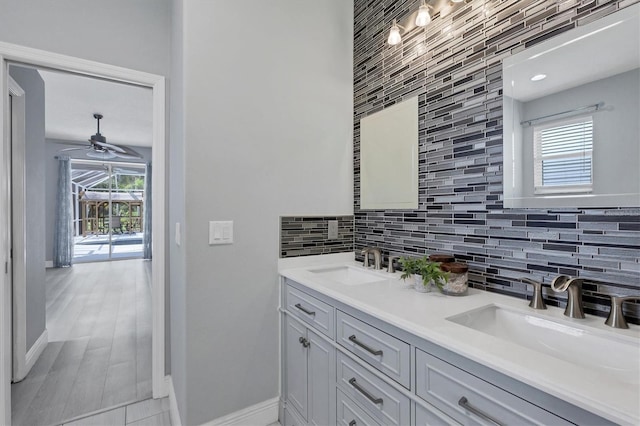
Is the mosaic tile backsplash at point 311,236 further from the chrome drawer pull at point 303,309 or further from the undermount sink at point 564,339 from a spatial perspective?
the undermount sink at point 564,339

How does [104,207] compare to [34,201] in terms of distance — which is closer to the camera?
[34,201]

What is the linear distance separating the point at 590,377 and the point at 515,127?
3.08 ft

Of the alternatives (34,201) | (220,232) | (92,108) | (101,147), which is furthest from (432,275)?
(92,108)

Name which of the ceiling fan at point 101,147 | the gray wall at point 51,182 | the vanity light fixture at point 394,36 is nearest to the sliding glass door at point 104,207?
the gray wall at point 51,182

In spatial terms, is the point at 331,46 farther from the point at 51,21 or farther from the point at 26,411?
the point at 26,411

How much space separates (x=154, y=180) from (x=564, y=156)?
226cm

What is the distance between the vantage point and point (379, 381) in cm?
108

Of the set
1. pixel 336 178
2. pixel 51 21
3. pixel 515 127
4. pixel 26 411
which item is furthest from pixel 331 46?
pixel 26 411

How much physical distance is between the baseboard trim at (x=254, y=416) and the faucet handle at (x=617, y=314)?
163 cm

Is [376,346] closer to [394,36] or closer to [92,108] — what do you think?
[394,36]

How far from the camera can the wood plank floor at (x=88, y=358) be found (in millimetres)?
1953

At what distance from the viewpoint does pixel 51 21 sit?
1.73 m

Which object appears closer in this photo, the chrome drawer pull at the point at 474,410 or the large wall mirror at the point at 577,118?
the chrome drawer pull at the point at 474,410

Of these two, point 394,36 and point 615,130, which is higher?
point 394,36
